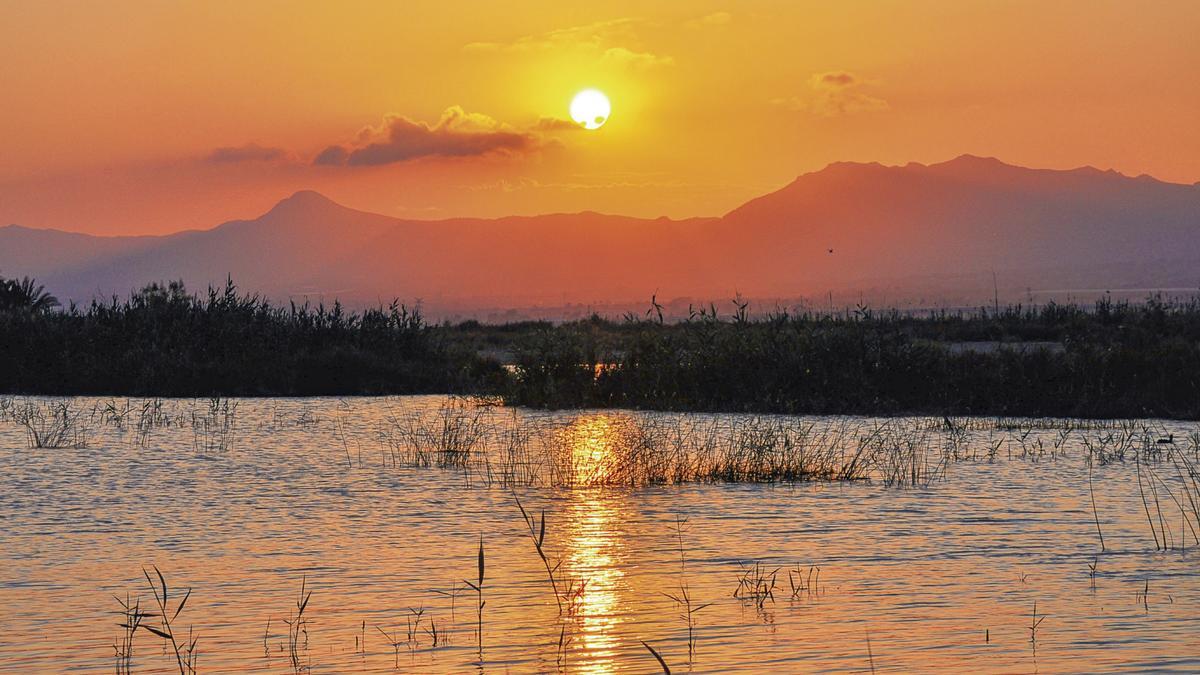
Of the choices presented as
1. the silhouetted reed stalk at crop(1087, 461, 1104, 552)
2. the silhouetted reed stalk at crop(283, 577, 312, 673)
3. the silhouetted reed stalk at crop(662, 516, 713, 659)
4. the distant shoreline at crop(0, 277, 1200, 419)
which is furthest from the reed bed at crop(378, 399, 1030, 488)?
the silhouetted reed stalk at crop(283, 577, 312, 673)

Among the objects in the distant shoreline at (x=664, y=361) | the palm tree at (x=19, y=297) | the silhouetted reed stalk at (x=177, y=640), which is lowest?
the silhouetted reed stalk at (x=177, y=640)

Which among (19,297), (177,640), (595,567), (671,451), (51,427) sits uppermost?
(19,297)

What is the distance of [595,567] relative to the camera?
46.9ft

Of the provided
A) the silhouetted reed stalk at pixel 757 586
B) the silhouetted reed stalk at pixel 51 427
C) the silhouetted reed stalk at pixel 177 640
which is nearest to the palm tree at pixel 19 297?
the silhouetted reed stalk at pixel 51 427

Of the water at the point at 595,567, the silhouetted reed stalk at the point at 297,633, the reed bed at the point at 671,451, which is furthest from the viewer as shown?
the reed bed at the point at 671,451

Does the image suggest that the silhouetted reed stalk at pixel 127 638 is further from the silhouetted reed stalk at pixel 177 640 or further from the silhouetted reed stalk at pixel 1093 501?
the silhouetted reed stalk at pixel 1093 501

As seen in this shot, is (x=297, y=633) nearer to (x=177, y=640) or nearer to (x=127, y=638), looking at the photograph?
(x=177, y=640)

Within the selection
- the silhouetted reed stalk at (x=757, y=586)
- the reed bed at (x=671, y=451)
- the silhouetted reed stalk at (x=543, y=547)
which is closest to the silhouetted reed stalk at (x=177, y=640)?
the silhouetted reed stalk at (x=543, y=547)

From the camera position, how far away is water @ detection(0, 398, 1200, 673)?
421 inches

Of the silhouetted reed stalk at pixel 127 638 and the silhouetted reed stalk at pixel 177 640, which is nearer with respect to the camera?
the silhouetted reed stalk at pixel 177 640

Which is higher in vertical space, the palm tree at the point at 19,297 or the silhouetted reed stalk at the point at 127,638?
the palm tree at the point at 19,297

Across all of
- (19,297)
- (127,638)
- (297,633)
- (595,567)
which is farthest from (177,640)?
(19,297)

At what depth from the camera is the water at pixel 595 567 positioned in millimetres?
10703

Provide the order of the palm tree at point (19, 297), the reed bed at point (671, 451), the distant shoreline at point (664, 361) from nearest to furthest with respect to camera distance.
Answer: the reed bed at point (671, 451) → the distant shoreline at point (664, 361) → the palm tree at point (19, 297)
